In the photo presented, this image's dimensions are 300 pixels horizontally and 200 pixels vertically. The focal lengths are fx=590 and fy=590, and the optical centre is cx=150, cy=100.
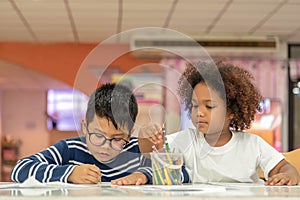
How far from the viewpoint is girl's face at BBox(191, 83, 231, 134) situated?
5.98 ft

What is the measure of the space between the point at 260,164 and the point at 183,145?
26 cm

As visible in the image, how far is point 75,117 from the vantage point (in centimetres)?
163

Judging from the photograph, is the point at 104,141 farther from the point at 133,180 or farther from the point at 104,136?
the point at 133,180

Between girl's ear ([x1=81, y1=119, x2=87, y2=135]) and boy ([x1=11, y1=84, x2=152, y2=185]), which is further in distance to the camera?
girl's ear ([x1=81, y1=119, x2=87, y2=135])

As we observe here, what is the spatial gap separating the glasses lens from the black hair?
0.05 metres

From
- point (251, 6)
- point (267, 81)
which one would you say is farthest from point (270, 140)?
point (251, 6)

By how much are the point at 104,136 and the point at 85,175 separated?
172 millimetres

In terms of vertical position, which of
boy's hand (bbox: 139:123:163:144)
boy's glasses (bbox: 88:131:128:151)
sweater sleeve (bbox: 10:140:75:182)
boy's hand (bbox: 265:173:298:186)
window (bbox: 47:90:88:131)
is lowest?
boy's hand (bbox: 265:173:298:186)

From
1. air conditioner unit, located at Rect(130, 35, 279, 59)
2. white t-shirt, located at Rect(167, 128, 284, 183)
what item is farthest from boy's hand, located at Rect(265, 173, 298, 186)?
air conditioner unit, located at Rect(130, 35, 279, 59)

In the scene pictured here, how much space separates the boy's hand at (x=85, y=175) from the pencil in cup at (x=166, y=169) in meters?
0.15

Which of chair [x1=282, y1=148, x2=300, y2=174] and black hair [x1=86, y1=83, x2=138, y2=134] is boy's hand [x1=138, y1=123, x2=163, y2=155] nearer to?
black hair [x1=86, y1=83, x2=138, y2=134]

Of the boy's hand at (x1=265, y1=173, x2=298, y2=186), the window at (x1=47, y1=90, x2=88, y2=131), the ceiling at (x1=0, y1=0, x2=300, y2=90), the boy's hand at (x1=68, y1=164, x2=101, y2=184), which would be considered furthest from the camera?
the window at (x1=47, y1=90, x2=88, y2=131)

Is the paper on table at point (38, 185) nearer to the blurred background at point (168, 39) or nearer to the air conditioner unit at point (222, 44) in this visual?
the blurred background at point (168, 39)

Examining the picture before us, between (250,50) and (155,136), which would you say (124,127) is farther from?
(250,50)
